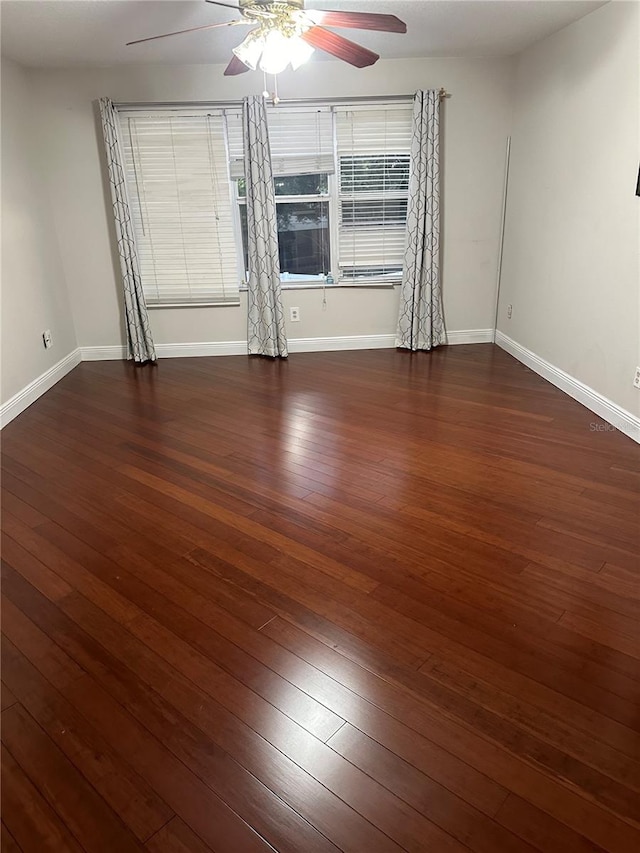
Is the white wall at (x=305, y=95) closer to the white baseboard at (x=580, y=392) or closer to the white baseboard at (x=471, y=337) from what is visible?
the white baseboard at (x=471, y=337)

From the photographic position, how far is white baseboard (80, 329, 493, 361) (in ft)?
17.4

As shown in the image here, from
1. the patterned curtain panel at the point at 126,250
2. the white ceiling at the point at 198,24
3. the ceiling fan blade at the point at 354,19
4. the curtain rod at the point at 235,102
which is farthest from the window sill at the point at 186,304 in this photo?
the ceiling fan blade at the point at 354,19

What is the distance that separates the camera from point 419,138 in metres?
4.70

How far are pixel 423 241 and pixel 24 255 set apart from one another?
127 inches

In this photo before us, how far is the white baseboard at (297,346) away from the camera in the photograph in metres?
5.30

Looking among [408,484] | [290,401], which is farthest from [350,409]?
[408,484]

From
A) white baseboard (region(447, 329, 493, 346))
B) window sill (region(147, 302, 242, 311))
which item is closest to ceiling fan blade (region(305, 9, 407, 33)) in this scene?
window sill (region(147, 302, 242, 311))

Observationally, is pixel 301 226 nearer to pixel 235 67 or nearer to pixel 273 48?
pixel 235 67

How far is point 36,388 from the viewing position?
4.34 metres

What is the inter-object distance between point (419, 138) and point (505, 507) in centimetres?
345

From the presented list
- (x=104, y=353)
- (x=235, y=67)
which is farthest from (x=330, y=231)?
(x=104, y=353)

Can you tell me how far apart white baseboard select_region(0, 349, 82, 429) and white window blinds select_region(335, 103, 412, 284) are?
8.43 ft

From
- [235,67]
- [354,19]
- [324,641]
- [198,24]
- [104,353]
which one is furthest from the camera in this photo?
[104,353]

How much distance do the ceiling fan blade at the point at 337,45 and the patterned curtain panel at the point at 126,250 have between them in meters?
2.35
